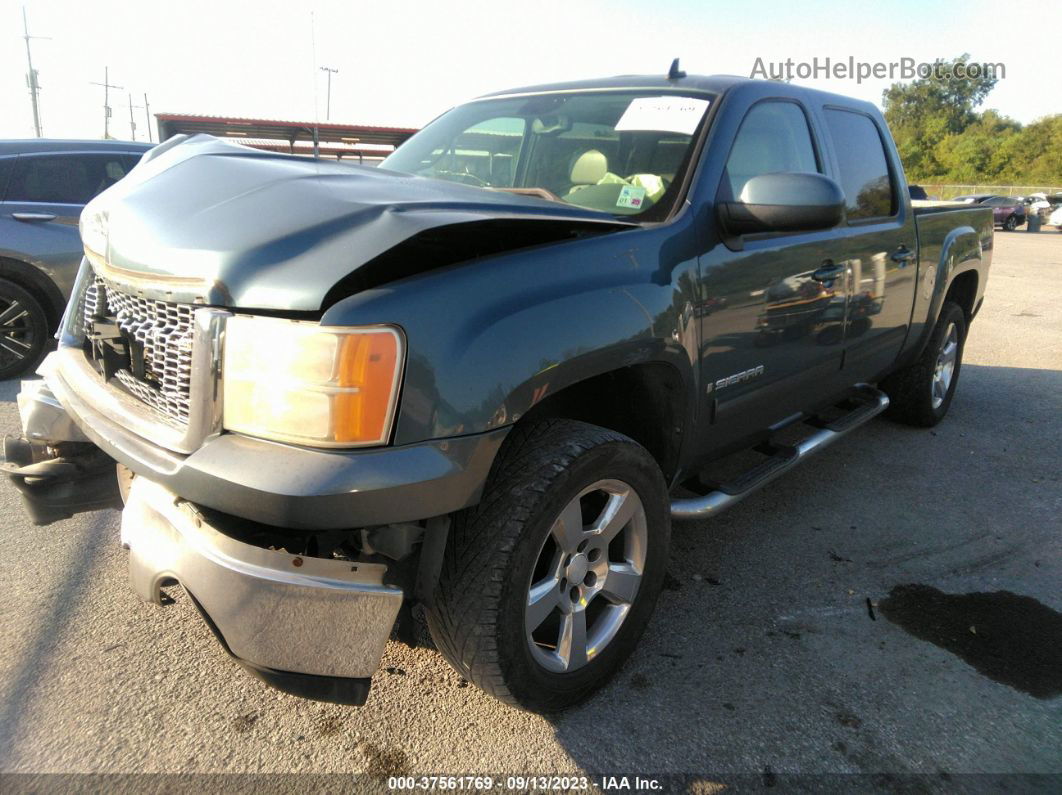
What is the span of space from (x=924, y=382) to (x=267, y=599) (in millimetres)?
4394

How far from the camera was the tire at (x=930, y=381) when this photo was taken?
15.8ft

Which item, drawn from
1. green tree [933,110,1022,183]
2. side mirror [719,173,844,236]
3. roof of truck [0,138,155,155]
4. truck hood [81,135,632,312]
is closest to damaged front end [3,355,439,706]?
truck hood [81,135,632,312]

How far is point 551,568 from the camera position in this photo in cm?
215

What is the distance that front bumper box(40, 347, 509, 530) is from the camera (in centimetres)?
162

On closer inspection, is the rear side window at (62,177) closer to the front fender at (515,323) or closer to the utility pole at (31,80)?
the front fender at (515,323)

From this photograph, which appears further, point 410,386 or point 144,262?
point 144,262

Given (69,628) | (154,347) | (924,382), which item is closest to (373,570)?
(154,347)

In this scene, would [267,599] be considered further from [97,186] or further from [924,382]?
[97,186]

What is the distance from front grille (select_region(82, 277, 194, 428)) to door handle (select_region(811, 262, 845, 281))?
90.9 inches

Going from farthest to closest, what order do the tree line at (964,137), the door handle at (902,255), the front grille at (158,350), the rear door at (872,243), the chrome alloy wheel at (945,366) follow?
the tree line at (964,137) < the chrome alloy wheel at (945,366) < the door handle at (902,255) < the rear door at (872,243) < the front grille at (158,350)

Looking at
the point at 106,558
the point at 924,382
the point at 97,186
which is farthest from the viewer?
the point at 97,186

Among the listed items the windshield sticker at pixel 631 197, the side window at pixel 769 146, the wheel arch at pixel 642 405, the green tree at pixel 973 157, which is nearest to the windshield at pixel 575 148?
the windshield sticker at pixel 631 197

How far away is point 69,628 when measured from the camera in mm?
2625

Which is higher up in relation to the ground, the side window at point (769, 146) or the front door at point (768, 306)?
the side window at point (769, 146)
